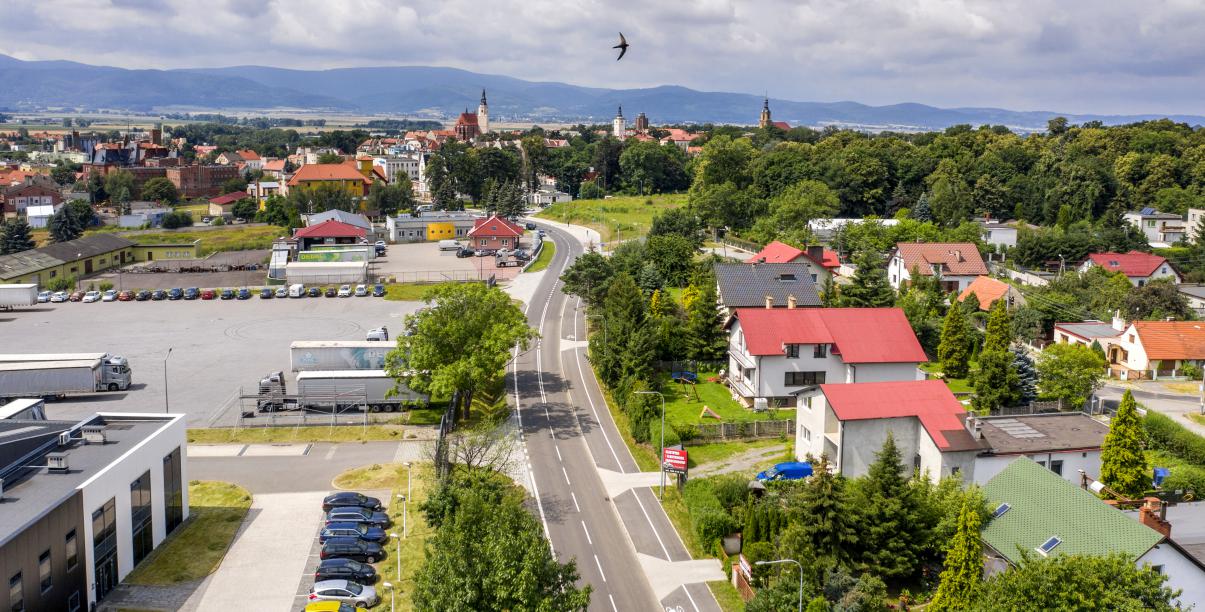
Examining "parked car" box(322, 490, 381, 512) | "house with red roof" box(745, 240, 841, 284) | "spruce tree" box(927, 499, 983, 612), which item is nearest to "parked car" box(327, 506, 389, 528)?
"parked car" box(322, 490, 381, 512)

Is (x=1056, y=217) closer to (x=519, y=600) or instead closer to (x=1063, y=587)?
(x=1063, y=587)

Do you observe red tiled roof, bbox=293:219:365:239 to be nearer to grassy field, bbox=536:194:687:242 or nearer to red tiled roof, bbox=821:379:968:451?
grassy field, bbox=536:194:687:242

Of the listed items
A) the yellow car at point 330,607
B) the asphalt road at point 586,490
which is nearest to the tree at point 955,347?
the asphalt road at point 586,490

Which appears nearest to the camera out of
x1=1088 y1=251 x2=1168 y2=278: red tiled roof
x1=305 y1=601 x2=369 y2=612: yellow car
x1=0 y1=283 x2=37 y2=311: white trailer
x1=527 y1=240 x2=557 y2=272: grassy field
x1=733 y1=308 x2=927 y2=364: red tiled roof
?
x1=305 y1=601 x2=369 y2=612: yellow car

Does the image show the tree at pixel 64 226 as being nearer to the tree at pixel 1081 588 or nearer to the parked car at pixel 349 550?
the parked car at pixel 349 550

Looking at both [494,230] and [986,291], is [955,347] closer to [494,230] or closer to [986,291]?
[986,291]

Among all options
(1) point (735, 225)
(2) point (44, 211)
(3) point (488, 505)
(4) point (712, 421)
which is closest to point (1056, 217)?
(1) point (735, 225)

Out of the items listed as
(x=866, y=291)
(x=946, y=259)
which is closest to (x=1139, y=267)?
(x=946, y=259)
